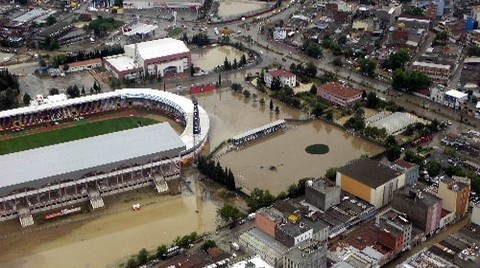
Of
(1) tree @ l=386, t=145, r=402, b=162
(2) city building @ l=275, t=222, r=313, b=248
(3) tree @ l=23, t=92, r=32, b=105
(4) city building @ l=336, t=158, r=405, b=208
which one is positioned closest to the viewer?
(2) city building @ l=275, t=222, r=313, b=248

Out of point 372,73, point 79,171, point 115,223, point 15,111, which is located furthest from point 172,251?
point 372,73

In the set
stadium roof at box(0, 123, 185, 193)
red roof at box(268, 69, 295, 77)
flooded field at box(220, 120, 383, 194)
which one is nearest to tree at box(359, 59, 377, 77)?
red roof at box(268, 69, 295, 77)

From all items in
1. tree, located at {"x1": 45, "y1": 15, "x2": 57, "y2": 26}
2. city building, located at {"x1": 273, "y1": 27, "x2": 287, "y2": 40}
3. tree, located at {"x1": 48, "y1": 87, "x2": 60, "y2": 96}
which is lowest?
tree, located at {"x1": 48, "y1": 87, "x2": 60, "y2": 96}

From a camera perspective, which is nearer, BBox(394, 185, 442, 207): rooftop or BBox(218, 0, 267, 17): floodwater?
BBox(394, 185, 442, 207): rooftop

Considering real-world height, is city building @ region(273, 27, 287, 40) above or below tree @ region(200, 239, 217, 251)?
above

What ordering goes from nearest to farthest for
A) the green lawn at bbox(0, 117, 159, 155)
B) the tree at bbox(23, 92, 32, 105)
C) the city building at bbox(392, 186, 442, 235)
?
1. the city building at bbox(392, 186, 442, 235)
2. the green lawn at bbox(0, 117, 159, 155)
3. the tree at bbox(23, 92, 32, 105)

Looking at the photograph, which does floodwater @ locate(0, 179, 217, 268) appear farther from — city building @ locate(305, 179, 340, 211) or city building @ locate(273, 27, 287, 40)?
city building @ locate(273, 27, 287, 40)

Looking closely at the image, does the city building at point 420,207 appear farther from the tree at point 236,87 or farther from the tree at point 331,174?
the tree at point 236,87

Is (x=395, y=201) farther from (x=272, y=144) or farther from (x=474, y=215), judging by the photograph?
(x=272, y=144)
